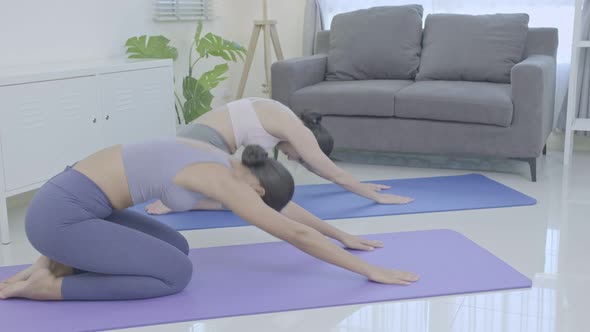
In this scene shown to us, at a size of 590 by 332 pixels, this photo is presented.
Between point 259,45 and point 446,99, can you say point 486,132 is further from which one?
point 259,45

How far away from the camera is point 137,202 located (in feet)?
7.45

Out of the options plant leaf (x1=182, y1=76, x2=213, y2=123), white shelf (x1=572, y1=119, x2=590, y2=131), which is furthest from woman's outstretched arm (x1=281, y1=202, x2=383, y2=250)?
plant leaf (x1=182, y1=76, x2=213, y2=123)

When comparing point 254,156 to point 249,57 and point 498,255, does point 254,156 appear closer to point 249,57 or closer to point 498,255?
point 498,255

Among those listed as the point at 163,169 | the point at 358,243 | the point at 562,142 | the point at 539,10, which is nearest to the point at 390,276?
the point at 358,243

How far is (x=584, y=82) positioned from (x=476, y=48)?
775 millimetres

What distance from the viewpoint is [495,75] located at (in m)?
4.45

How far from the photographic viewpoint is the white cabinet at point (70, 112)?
3121mm

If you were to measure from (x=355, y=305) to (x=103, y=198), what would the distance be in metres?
0.87

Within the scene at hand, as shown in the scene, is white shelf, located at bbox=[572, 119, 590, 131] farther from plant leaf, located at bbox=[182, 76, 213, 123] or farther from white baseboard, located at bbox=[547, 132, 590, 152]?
plant leaf, located at bbox=[182, 76, 213, 123]

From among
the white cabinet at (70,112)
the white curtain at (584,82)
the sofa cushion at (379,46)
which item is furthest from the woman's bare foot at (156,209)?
the white curtain at (584,82)

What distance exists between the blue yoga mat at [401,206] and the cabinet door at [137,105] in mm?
515

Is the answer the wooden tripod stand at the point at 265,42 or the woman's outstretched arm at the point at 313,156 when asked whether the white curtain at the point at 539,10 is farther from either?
the woman's outstretched arm at the point at 313,156

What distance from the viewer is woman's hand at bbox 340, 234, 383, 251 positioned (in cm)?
279

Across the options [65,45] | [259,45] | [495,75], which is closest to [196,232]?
[65,45]
